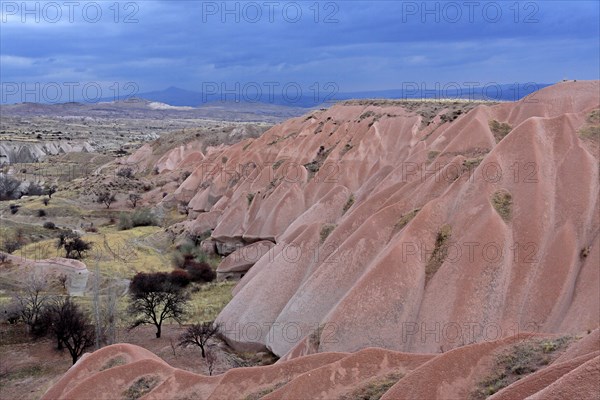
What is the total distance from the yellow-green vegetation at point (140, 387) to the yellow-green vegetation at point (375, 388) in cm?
629

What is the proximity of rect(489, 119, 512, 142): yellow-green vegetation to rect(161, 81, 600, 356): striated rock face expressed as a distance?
0.35ft

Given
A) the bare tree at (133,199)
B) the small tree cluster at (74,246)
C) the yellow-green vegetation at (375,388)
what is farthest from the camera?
the bare tree at (133,199)

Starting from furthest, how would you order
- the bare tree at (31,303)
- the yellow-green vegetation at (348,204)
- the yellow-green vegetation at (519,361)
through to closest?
1. the yellow-green vegetation at (348,204)
2. the bare tree at (31,303)
3. the yellow-green vegetation at (519,361)

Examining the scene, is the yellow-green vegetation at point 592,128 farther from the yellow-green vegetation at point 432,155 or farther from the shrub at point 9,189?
the shrub at point 9,189

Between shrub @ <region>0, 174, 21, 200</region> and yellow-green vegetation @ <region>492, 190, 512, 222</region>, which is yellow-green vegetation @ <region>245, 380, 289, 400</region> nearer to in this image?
yellow-green vegetation @ <region>492, 190, 512, 222</region>

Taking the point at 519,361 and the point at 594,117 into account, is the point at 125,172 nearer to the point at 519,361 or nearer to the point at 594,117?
the point at 594,117

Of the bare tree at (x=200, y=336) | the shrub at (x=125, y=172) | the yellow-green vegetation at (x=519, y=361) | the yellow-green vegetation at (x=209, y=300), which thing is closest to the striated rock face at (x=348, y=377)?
the yellow-green vegetation at (x=519, y=361)

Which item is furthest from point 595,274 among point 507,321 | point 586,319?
point 507,321

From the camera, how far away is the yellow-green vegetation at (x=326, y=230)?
29.1 m

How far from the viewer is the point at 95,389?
16312 mm

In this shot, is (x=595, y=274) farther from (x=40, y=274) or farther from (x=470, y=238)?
(x=40, y=274)

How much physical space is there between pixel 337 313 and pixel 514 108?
74.8 ft

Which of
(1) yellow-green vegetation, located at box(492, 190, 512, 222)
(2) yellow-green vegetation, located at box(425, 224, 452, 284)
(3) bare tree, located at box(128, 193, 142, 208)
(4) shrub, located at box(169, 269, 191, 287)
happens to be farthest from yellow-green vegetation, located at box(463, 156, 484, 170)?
(3) bare tree, located at box(128, 193, 142, 208)

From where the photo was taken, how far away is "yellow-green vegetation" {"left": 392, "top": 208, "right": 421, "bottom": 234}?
82.2 feet
